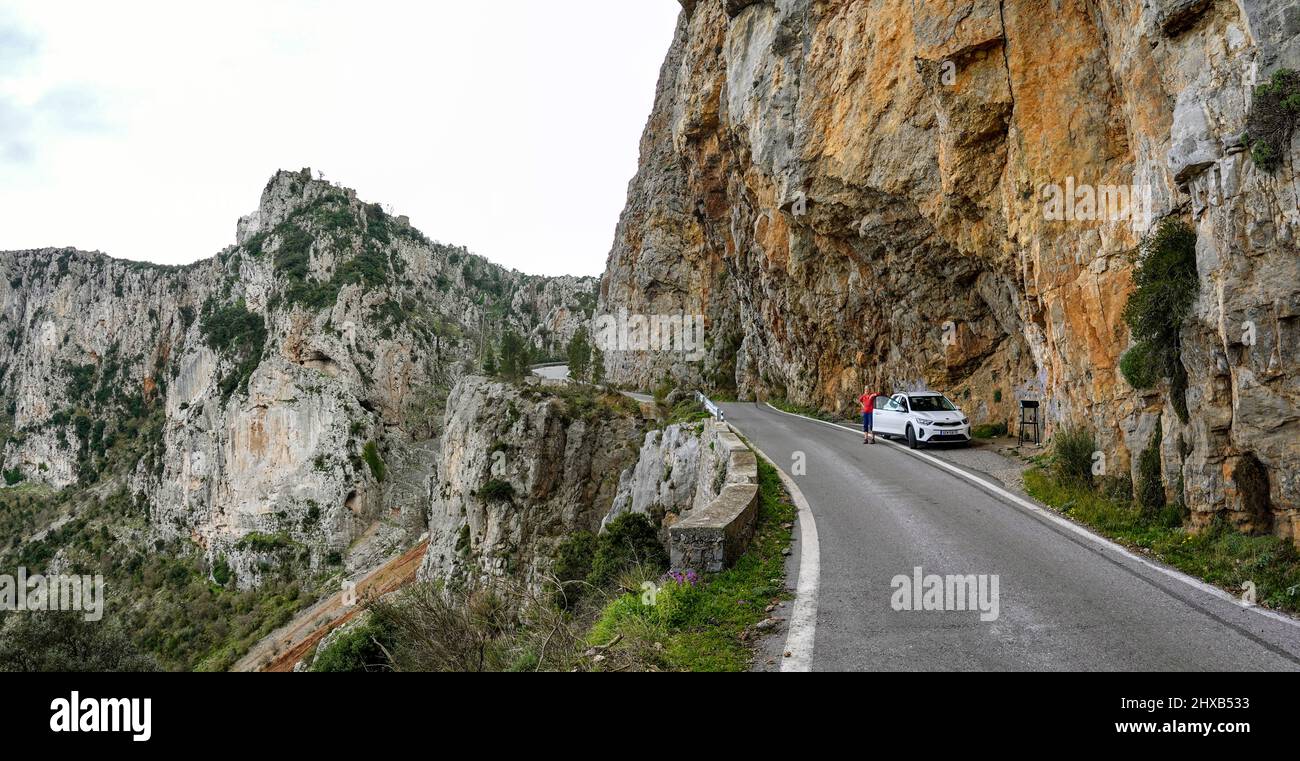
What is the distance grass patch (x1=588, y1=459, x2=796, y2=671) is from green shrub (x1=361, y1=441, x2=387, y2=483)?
61.5 metres

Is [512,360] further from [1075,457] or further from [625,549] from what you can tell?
[1075,457]

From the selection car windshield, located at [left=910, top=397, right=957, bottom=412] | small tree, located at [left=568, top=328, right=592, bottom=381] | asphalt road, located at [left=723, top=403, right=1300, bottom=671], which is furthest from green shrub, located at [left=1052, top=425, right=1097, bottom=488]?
small tree, located at [left=568, top=328, right=592, bottom=381]

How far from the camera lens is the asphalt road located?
150 inches

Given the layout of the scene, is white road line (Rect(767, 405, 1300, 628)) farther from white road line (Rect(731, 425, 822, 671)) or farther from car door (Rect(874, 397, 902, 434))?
white road line (Rect(731, 425, 822, 671))

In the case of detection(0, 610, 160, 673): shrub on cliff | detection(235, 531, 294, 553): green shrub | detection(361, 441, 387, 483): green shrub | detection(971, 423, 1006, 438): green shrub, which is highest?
detection(971, 423, 1006, 438): green shrub

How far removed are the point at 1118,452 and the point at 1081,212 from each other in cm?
444

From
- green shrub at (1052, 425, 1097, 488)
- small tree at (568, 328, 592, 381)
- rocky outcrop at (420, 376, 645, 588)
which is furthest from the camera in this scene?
small tree at (568, 328, 592, 381)

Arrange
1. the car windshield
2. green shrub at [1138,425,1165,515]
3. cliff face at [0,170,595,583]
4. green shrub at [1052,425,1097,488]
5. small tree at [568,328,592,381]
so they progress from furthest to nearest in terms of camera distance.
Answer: cliff face at [0,170,595,583] → small tree at [568,328,592,381] → the car windshield → green shrub at [1052,425,1097,488] → green shrub at [1138,425,1165,515]

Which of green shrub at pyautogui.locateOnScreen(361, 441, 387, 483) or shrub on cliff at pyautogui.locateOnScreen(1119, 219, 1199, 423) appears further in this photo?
green shrub at pyautogui.locateOnScreen(361, 441, 387, 483)

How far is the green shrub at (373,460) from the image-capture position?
5997cm

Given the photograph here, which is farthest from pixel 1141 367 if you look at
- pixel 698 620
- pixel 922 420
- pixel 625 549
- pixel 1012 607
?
pixel 625 549

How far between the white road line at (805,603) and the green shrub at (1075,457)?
3.93 meters
